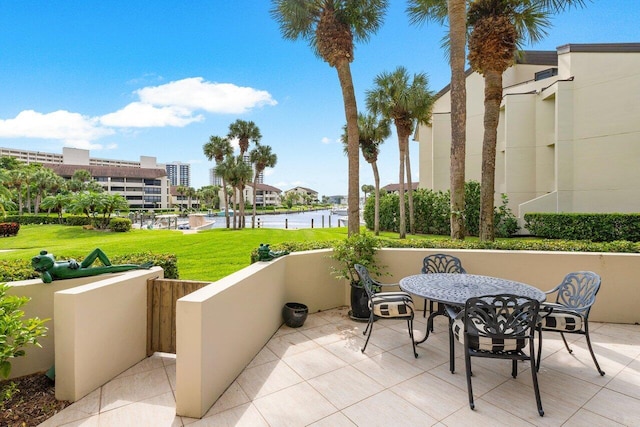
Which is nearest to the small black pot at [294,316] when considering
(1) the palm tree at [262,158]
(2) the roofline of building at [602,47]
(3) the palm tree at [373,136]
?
(3) the palm tree at [373,136]

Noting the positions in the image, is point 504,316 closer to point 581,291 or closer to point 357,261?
point 581,291

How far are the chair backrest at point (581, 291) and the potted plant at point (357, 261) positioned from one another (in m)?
2.41

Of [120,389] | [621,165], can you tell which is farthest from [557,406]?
[621,165]

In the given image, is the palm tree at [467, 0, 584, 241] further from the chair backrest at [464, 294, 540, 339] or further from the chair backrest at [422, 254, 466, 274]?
the chair backrest at [464, 294, 540, 339]

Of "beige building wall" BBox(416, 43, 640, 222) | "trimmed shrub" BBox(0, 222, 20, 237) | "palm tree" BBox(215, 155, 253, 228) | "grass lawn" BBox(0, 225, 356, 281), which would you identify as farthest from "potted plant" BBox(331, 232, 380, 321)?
"trimmed shrub" BBox(0, 222, 20, 237)

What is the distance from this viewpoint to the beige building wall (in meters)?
12.7

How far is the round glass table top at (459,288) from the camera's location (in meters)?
3.12

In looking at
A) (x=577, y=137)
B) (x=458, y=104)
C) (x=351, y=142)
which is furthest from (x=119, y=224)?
(x=577, y=137)

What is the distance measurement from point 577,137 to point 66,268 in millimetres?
18510

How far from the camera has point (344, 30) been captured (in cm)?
766

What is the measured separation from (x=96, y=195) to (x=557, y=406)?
28.2m

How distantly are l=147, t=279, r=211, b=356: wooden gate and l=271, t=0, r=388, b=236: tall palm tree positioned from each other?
4.62m

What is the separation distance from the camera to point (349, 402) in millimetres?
2676

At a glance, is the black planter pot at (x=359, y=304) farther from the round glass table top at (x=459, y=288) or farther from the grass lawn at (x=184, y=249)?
the grass lawn at (x=184, y=249)
